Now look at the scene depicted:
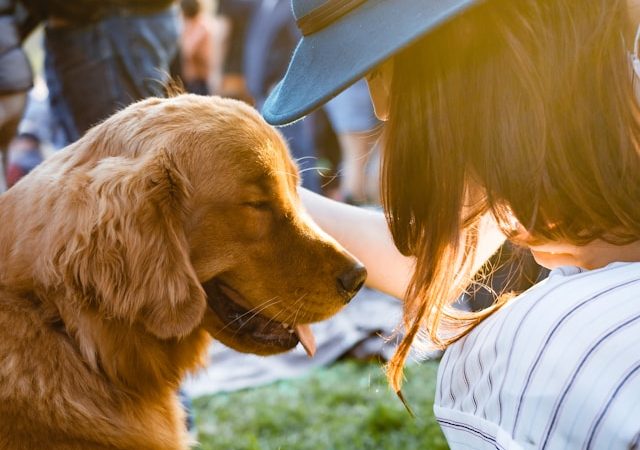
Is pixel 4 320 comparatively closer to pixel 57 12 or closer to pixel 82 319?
pixel 82 319

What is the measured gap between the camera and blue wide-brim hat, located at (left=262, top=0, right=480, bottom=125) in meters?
1.52

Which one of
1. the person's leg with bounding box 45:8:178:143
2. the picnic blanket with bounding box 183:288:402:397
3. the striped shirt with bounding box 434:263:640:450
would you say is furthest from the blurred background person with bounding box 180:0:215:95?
the striped shirt with bounding box 434:263:640:450

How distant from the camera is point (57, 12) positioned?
4016 mm

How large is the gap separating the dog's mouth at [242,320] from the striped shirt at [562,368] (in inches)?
35.0

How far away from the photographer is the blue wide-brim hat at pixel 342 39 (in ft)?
4.99

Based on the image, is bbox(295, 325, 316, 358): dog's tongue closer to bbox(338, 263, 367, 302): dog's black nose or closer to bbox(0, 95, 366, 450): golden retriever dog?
bbox(0, 95, 366, 450): golden retriever dog

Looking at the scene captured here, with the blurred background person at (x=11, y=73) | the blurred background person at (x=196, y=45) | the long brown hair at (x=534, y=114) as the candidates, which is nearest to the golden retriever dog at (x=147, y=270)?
the long brown hair at (x=534, y=114)

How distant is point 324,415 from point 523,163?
100 inches

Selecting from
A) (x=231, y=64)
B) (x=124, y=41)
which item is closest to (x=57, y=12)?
(x=124, y=41)

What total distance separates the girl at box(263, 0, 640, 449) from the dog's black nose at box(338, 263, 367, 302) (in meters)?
0.67

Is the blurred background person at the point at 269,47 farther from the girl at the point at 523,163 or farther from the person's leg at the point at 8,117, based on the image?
the girl at the point at 523,163

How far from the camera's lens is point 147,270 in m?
2.18

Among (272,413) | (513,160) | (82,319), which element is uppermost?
(513,160)

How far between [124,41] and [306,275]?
7.08 feet
